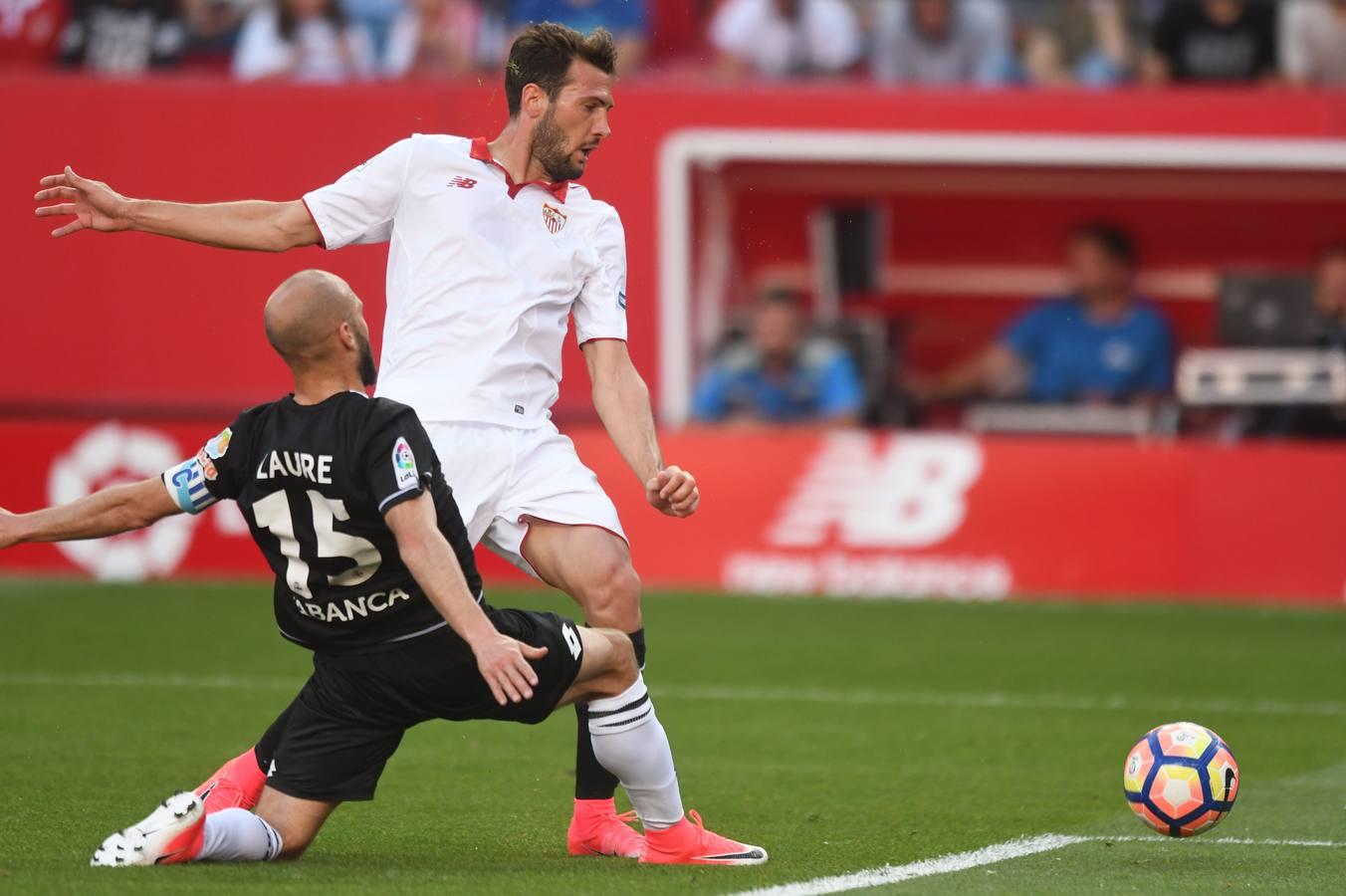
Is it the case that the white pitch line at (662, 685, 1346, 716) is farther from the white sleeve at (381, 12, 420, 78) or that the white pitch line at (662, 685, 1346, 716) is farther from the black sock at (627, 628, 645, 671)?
the white sleeve at (381, 12, 420, 78)

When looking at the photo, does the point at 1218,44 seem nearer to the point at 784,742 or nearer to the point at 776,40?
the point at 776,40

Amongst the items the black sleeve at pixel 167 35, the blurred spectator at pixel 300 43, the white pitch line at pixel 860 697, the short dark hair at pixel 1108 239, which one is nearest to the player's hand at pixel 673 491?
the white pitch line at pixel 860 697

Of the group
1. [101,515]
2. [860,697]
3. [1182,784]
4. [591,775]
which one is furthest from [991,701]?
[101,515]

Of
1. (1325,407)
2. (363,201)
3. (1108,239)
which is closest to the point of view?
(363,201)

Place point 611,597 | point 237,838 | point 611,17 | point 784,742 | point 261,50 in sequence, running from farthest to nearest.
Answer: point 261,50 → point 611,17 → point 784,742 → point 611,597 → point 237,838

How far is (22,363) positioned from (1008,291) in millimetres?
7575

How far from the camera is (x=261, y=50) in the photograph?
15.7 meters

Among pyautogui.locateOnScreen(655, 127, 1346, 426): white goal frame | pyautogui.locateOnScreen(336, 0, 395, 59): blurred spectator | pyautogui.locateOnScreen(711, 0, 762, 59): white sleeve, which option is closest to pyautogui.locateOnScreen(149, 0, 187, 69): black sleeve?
pyautogui.locateOnScreen(336, 0, 395, 59): blurred spectator

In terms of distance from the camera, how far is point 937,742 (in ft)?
27.9

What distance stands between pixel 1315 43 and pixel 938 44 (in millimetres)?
2629

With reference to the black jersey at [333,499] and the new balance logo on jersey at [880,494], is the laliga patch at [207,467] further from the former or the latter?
the new balance logo on jersey at [880,494]

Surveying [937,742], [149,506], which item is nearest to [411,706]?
[149,506]

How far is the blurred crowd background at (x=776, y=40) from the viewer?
1528cm

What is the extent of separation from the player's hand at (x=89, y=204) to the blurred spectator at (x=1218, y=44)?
36.5 ft
